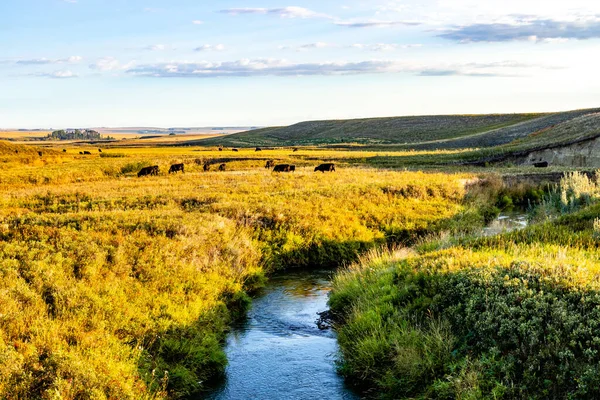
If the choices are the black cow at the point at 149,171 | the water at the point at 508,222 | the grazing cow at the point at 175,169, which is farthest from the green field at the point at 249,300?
the grazing cow at the point at 175,169

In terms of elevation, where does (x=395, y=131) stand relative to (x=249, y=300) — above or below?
above

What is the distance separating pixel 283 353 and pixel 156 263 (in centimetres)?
449

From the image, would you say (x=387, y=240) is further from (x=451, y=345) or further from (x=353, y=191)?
(x=451, y=345)

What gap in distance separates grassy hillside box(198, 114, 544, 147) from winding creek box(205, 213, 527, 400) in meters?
125

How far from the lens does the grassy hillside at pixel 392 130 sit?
484ft

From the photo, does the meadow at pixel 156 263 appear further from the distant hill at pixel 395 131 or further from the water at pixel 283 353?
the distant hill at pixel 395 131

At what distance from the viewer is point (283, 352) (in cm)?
1313

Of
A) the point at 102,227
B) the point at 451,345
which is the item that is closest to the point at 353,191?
the point at 102,227

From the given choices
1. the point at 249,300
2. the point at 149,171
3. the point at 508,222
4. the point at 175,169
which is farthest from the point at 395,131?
the point at 249,300

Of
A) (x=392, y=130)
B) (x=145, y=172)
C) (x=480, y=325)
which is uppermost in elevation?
(x=392, y=130)

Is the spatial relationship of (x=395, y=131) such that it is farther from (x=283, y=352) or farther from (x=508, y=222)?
(x=283, y=352)

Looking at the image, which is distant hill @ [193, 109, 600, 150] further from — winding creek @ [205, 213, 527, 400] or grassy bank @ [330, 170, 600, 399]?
grassy bank @ [330, 170, 600, 399]

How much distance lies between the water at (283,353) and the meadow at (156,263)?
0.52m

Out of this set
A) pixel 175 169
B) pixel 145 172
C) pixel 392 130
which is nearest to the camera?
pixel 145 172
